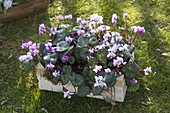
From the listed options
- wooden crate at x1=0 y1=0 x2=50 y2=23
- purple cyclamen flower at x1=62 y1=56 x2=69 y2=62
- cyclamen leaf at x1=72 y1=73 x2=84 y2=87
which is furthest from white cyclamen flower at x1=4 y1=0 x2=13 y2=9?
Result: cyclamen leaf at x1=72 y1=73 x2=84 y2=87

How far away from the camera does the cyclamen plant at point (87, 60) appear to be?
3.12 meters

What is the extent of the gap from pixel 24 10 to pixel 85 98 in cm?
140

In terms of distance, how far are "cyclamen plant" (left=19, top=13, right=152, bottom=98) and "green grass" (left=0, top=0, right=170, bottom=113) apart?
0.17 meters

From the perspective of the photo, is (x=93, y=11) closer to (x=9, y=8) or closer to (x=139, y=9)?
(x=139, y=9)

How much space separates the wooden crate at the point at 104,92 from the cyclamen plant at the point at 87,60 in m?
0.05

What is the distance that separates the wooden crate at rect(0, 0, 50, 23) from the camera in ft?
14.0

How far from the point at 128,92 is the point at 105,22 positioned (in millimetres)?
1053

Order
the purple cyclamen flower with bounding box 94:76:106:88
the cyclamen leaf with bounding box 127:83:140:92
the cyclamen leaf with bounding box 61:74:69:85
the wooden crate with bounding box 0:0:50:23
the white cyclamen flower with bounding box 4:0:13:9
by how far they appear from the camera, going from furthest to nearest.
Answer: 1. the wooden crate with bounding box 0:0:50:23
2. the white cyclamen flower with bounding box 4:0:13:9
3. the cyclamen leaf with bounding box 127:83:140:92
4. the cyclamen leaf with bounding box 61:74:69:85
5. the purple cyclamen flower with bounding box 94:76:106:88

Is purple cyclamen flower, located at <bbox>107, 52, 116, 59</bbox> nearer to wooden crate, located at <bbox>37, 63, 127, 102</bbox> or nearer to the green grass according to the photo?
wooden crate, located at <bbox>37, 63, 127, 102</bbox>

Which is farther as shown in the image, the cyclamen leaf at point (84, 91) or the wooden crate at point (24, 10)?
the wooden crate at point (24, 10)

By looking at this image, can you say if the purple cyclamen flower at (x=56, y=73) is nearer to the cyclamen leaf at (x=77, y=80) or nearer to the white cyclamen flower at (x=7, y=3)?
the cyclamen leaf at (x=77, y=80)

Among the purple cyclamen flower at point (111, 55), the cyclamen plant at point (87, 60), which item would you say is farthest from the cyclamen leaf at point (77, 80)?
the purple cyclamen flower at point (111, 55)

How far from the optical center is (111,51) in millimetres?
3172

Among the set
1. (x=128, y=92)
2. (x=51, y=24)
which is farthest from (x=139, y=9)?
(x=128, y=92)
